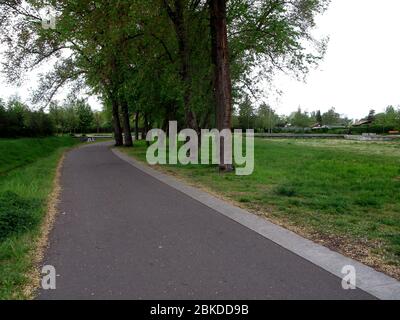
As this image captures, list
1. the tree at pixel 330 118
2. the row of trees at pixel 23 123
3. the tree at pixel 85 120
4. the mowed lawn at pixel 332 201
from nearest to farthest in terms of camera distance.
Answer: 1. the mowed lawn at pixel 332 201
2. the row of trees at pixel 23 123
3. the tree at pixel 85 120
4. the tree at pixel 330 118

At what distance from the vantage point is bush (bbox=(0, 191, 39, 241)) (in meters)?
6.66

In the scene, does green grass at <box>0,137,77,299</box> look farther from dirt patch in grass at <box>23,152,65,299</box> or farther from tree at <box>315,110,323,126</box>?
tree at <box>315,110,323,126</box>

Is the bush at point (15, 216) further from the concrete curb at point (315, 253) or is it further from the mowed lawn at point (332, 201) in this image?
the mowed lawn at point (332, 201)

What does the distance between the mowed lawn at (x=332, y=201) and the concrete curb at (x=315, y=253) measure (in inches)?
9.5

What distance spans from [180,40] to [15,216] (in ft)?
44.1

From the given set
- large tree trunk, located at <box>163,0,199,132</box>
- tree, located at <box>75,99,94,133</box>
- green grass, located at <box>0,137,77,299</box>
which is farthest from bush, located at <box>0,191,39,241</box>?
tree, located at <box>75,99,94,133</box>

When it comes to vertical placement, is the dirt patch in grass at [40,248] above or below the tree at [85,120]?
below

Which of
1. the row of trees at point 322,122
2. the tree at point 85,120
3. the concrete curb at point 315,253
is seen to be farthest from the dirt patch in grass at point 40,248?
the tree at point 85,120

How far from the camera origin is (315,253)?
5.50m

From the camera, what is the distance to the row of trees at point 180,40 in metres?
14.9

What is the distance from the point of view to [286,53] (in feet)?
62.0
